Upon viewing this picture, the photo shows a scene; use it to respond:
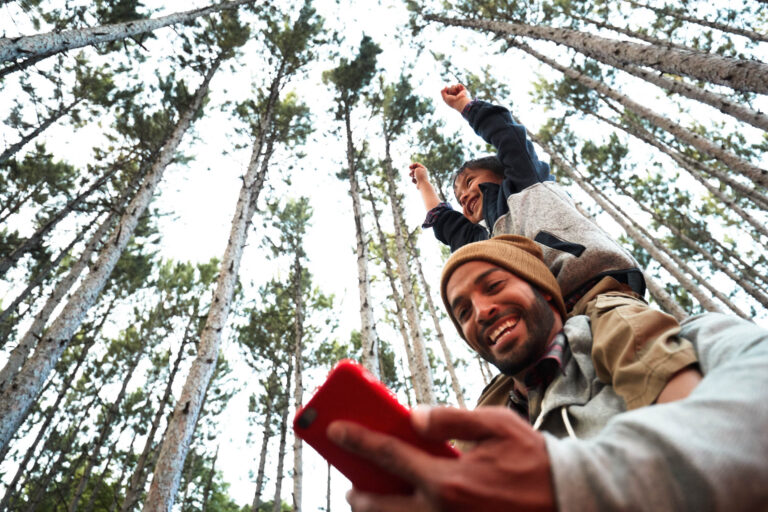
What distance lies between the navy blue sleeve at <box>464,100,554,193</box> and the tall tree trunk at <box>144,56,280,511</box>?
5457mm

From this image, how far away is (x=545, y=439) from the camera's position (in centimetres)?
57

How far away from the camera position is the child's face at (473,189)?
117 inches

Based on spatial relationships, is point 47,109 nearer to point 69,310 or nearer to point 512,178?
point 69,310

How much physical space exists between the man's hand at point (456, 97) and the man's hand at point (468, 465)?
9.07 ft

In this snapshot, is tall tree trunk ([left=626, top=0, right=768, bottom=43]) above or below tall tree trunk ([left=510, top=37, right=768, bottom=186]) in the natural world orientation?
above

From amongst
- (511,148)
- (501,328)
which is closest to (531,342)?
(501,328)

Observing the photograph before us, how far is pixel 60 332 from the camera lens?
22.0 feet

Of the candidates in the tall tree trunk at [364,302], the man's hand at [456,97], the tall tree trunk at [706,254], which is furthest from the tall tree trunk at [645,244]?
the man's hand at [456,97]

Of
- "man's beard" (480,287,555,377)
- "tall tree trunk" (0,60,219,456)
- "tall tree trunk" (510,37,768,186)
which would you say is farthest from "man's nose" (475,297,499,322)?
"tall tree trunk" (0,60,219,456)

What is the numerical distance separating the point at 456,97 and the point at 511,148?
2.48 ft

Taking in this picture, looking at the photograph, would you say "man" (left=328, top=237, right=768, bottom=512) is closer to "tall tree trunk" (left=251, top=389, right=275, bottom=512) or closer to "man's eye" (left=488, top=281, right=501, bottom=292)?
"man's eye" (left=488, top=281, right=501, bottom=292)

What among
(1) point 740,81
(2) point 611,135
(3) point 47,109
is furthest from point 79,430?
(2) point 611,135

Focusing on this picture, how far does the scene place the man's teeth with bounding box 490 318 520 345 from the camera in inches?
57.5

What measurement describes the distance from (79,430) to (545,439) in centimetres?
2296
